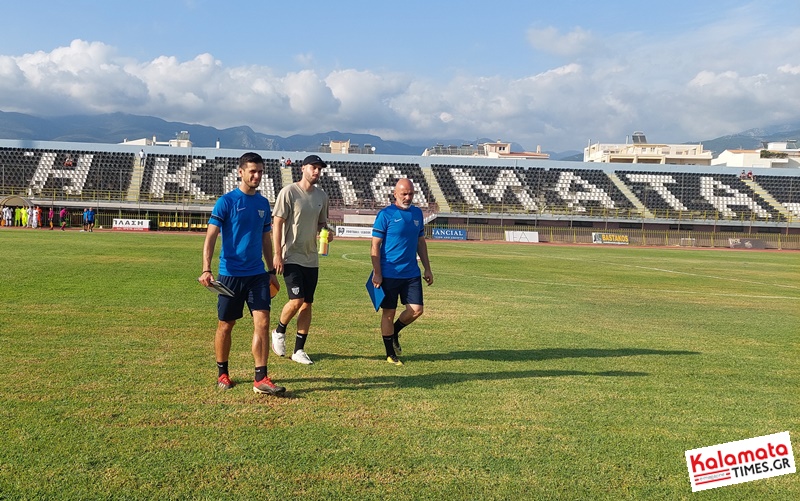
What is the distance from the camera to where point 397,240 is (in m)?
7.12

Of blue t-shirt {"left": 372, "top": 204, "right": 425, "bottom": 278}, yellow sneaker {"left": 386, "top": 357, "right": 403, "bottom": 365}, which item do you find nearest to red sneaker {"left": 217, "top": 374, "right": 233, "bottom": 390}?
yellow sneaker {"left": 386, "top": 357, "right": 403, "bottom": 365}

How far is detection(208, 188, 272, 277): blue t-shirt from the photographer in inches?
222

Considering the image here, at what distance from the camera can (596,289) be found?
1501cm

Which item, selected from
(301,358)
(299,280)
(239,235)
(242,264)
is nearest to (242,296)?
(242,264)

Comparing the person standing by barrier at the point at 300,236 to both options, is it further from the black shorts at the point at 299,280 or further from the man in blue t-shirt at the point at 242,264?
the man in blue t-shirt at the point at 242,264

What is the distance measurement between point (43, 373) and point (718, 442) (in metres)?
5.91

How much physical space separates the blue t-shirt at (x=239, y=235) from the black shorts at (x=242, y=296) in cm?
6

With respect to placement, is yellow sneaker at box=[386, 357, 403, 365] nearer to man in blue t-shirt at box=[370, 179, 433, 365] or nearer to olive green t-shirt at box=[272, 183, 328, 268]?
man in blue t-shirt at box=[370, 179, 433, 365]

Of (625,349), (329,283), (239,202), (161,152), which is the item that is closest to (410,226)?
(239,202)

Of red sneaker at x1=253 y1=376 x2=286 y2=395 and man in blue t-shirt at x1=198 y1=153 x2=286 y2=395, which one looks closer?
red sneaker at x1=253 y1=376 x2=286 y2=395

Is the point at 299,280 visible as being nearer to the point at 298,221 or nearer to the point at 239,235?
the point at 298,221

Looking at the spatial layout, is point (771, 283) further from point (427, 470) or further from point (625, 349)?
point (427, 470)

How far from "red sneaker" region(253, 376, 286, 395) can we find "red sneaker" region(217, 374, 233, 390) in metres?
0.27

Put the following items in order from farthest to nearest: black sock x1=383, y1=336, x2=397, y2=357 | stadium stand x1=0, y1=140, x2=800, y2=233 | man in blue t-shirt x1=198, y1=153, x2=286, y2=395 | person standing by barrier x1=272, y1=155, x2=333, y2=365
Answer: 1. stadium stand x1=0, y1=140, x2=800, y2=233
2. black sock x1=383, y1=336, x2=397, y2=357
3. person standing by barrier x1=272, y1=155, x2=333, y2=365
4. man in blue t-shirt x1=198, y1=153, x2=286, y2=395
